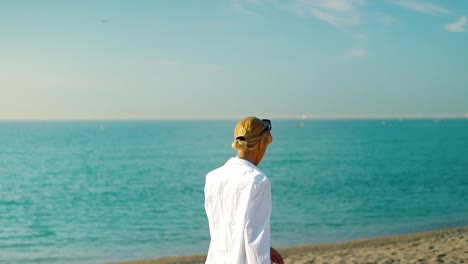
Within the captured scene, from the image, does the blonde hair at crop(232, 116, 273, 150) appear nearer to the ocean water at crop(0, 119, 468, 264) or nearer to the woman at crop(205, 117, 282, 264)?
the woman at crop(205, 117, 282, 264)

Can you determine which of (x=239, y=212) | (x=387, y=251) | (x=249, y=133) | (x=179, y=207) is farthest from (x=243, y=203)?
(x=179, y=207)

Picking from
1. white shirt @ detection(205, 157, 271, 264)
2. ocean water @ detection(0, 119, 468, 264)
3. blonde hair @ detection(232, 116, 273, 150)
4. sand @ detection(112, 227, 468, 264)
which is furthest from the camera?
ocean water @ detection(0, 119, 468, 264)

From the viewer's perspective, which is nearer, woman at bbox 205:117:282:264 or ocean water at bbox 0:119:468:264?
woman at bbox 205:117:282:264

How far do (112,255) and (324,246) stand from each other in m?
6.37

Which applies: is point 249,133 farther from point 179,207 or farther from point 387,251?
point 179,207

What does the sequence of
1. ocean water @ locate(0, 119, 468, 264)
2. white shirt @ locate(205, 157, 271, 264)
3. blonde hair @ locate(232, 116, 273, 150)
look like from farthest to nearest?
ocean water @ locate(0, 119, 468, 264), blonde hair @ locate(232, 116, 273, 150), white shirt @ locate(205, 157, 271, 264)

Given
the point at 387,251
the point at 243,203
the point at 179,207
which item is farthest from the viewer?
the point at 179,207

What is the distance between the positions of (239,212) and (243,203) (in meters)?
0.08

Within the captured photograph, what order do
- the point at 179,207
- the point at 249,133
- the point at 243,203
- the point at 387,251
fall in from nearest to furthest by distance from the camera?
the point at 243,203, the point at 249,133, the point at 387,251, the point at 179,207

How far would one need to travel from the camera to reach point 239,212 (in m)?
3.27

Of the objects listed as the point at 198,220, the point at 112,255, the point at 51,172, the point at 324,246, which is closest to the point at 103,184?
the point at 51,172

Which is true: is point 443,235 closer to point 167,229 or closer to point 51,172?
point 167,229

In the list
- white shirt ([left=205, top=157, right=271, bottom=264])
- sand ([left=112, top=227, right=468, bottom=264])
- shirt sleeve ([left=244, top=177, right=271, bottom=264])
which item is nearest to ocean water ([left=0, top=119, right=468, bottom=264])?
sand ([left=112, top=227, right=468, bottom=264])

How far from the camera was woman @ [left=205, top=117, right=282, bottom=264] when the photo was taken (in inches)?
126
